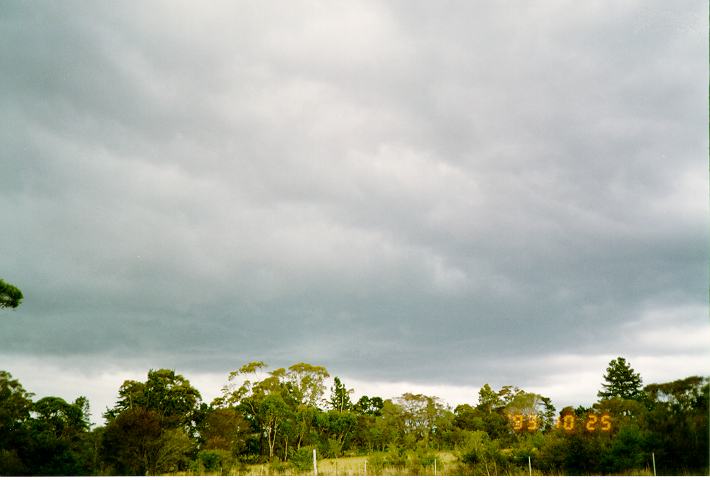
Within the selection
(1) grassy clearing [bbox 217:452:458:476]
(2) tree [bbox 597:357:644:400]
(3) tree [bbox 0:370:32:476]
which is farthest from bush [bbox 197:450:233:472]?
(2) tree [bbox 597:357:644:400]

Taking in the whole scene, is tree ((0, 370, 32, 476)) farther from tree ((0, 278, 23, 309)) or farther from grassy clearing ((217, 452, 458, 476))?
grassy clearing ((217, 452, 458, 476))

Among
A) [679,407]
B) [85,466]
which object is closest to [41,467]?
[85,466]

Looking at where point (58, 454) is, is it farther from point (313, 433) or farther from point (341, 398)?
point (341, 398)

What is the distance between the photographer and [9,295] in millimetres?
19172

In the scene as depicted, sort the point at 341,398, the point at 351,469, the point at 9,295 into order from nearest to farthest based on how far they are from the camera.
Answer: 1. the point at 9,295
2. the point at 351,469
3. the point at 341,398

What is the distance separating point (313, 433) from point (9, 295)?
18113 millimetres

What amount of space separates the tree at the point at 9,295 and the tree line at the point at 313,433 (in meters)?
3.75

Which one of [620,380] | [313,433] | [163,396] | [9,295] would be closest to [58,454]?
[9,295]

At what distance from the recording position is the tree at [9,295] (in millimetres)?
19047

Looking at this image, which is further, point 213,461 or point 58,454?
point 213,461

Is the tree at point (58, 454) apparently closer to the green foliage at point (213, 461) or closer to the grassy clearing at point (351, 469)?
the green foliage at point (213, 461)

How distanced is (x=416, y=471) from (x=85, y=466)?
1382 cm

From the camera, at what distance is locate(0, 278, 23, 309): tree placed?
19.0 m

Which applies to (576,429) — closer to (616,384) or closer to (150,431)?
(150,431)
